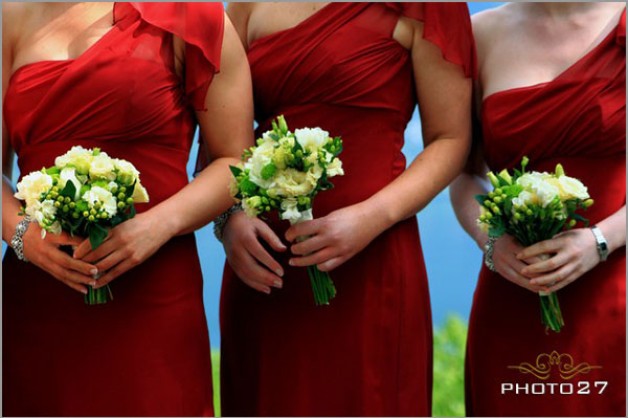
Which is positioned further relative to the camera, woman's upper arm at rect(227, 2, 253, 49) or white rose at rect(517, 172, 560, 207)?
woman's upper arm at rect(227, 2, 253, 49)

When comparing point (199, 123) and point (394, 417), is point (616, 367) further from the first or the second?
point (199, 123)

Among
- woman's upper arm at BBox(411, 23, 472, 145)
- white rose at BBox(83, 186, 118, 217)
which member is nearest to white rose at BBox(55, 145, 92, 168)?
white rose at BBox(83, 186, 118, 217)

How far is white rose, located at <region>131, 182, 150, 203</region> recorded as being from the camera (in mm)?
3316

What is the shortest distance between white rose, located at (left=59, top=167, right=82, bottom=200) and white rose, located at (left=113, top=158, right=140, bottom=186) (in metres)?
0.13

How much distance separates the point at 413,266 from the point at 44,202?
136 cm

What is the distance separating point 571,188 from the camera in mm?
3436

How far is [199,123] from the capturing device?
145 inches

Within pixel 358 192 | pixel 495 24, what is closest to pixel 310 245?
pixel 358 192

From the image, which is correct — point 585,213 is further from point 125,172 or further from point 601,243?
point 125,172

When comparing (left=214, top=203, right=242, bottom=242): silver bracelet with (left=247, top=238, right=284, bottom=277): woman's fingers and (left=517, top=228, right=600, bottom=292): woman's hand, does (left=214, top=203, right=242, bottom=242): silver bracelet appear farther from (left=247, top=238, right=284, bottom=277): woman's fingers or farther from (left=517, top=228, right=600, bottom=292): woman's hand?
(left=517, top=228, right=600, bottom=292): woman's hand

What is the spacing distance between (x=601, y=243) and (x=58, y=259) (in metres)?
1.84

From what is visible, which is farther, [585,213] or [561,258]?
[585,213]

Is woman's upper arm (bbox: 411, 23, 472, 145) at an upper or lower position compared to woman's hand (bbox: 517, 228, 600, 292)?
upper

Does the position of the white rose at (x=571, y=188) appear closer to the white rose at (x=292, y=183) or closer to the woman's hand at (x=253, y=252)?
the white rose at (x=292, y=183)
